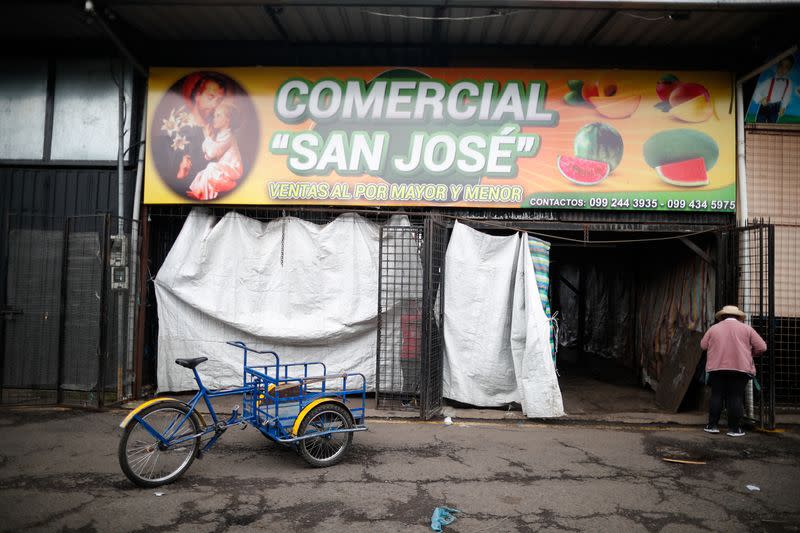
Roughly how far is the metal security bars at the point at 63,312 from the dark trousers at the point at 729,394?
28.6ft

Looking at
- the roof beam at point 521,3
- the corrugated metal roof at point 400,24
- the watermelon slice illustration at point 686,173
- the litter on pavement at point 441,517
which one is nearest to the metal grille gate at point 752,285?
the watermelon slice illustration at point 686,173

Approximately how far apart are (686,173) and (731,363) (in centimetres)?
294

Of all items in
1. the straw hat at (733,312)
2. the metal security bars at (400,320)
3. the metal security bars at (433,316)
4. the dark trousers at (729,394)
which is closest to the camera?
the dark trousers at (729,394)

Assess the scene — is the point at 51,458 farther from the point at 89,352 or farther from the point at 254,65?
the point at 254,65

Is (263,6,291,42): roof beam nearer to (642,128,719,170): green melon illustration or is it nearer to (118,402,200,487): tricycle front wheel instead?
(118,402,200,487): tricycle front wheel

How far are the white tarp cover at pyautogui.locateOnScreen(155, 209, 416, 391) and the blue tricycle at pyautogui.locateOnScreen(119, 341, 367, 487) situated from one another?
2138 millimetres

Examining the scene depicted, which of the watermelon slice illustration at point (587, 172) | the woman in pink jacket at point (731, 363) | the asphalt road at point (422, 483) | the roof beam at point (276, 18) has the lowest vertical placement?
the asphalt road at point (422, 483)

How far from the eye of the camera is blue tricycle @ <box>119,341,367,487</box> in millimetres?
5035

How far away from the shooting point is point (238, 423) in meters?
5.59

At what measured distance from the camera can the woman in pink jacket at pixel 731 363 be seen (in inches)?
277

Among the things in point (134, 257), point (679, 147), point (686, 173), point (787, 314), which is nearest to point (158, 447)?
point (134, 257)

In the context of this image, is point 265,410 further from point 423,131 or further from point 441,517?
point 423,131

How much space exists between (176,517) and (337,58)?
7094 mm

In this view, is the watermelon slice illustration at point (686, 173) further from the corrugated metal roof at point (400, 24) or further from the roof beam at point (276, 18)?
the roof beam at point (276, 18)
